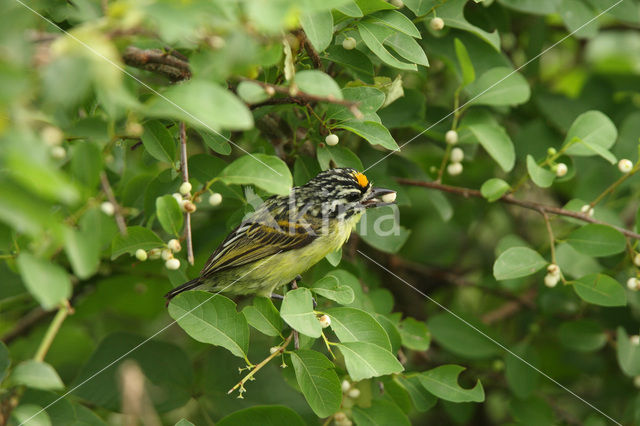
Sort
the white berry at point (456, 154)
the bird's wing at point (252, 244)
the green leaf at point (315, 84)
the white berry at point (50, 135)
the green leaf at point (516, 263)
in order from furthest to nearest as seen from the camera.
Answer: the white berry at point (456, 154) → the bird's wing at point (252, 244) → the green leaf at point (516, 263) → the green leaf at point (315, 84) → the white berry at point (50, 135)

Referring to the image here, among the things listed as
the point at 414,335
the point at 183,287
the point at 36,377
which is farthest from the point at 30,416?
the point at 414,335

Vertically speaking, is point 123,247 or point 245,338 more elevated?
point 123,247

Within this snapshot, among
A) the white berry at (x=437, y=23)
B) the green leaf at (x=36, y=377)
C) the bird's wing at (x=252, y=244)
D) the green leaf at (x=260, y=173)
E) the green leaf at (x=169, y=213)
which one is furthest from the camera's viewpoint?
the bird's wing at (x=252, y=244)

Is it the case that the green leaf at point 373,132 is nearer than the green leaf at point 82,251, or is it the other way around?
the green leaf at point 82,251

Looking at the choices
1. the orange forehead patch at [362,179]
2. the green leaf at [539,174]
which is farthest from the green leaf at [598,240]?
the orange forehead patch at [362,179]

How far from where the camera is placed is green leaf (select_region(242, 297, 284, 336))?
2377mm

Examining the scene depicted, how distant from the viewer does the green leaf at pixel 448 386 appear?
2521mm

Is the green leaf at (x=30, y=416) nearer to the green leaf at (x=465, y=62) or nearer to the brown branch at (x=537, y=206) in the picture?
the brown branch at (x=537, y=206)

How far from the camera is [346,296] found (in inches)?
91.0

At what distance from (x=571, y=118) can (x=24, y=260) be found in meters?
3.21

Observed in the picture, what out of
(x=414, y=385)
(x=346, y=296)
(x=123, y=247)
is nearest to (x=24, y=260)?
(x=123, y=247)

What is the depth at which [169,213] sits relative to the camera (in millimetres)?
2123

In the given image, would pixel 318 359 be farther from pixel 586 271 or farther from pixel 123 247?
pixel 586 271

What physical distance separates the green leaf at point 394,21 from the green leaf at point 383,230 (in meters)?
0.99
